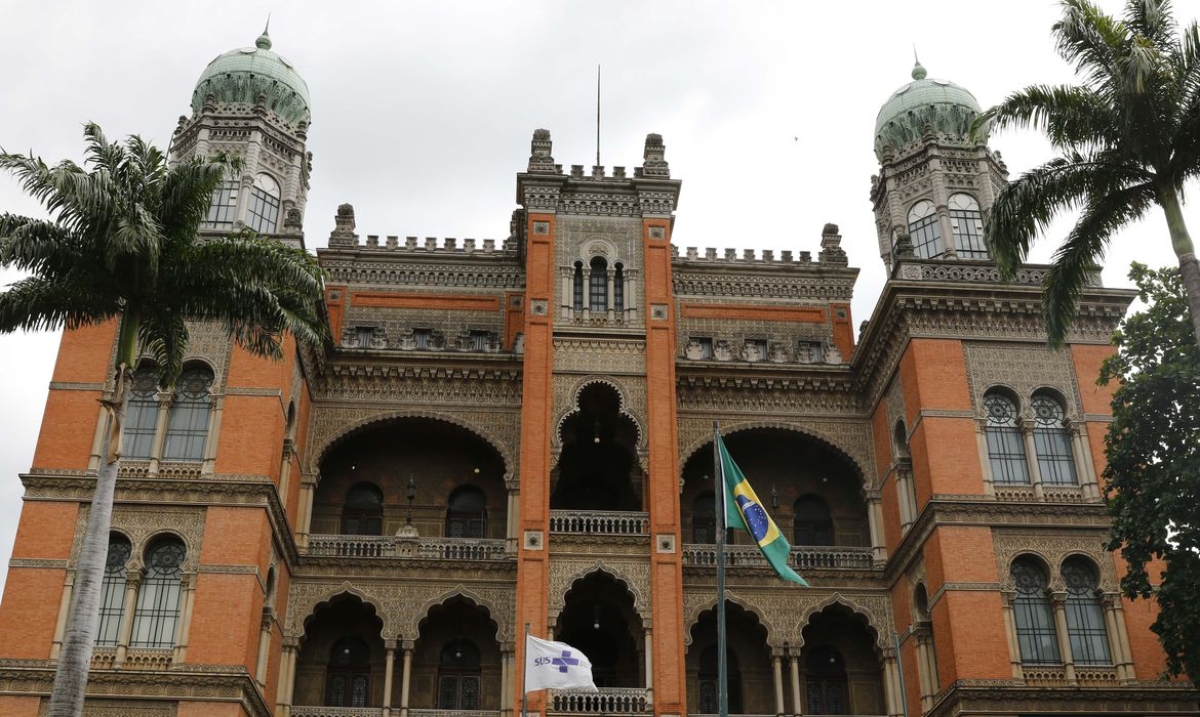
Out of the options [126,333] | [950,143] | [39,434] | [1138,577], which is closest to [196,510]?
[39,434]

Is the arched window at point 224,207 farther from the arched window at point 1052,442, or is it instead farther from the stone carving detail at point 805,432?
the arched window at point 1052,442

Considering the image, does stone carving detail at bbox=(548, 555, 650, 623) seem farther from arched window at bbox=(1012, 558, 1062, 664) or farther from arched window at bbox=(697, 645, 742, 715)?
arched window at bbox=(1012, 558, 1062, 664)

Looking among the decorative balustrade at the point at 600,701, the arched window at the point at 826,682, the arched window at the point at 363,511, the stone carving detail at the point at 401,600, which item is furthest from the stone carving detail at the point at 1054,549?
the arched window at the point at 363,511

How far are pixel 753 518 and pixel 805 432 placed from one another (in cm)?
1334

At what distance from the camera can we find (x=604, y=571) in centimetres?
3169

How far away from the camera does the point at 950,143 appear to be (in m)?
37.4

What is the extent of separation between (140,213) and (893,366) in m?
19.5

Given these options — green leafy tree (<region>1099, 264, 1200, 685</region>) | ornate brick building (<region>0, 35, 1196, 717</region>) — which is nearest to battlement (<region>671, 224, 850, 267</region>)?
ornate brick building (<region>0, 35, 1196, 717</region>)

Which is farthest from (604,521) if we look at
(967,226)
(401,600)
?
(967,226)

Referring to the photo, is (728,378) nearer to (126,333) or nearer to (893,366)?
(893,366)

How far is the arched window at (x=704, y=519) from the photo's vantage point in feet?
118

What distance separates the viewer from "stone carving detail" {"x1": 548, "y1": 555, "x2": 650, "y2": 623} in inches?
1230

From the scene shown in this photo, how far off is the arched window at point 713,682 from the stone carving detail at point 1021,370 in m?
9.52

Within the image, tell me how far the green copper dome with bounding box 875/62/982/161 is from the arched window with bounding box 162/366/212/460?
820 inches
